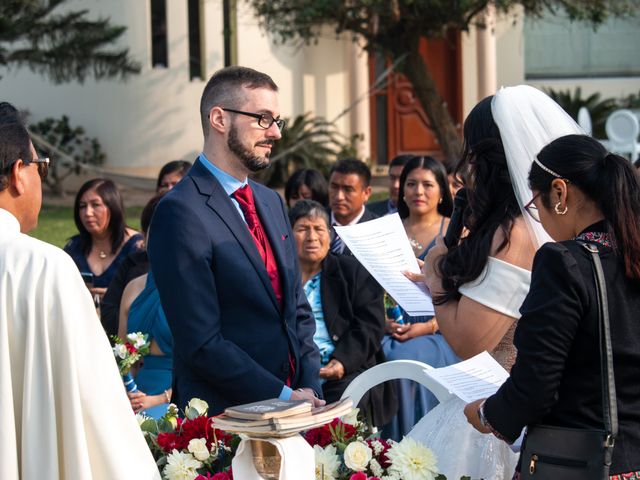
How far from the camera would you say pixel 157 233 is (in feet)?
13.1

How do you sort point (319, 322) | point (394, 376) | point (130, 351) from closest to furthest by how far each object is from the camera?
point (394, 376), point (130, 351), point (319, 322)

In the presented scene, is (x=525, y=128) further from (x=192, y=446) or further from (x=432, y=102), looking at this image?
(x=432, y=102)

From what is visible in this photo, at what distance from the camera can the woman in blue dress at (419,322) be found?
661 centimetres

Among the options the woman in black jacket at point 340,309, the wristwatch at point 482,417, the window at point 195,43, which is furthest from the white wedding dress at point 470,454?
the window at point 195,43

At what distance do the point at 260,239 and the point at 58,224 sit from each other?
12.0 meters

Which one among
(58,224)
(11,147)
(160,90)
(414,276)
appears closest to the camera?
(11,147)

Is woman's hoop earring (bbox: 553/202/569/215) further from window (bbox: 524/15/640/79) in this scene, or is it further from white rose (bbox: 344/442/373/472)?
window (bbox: 524/15/640/79)

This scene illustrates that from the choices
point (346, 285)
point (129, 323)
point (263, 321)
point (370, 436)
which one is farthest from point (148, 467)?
point (346, 285)

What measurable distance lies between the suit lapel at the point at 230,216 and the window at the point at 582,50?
55.9 ft

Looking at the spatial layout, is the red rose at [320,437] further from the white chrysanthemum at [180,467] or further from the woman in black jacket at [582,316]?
the woman in black jacket at [582,316]

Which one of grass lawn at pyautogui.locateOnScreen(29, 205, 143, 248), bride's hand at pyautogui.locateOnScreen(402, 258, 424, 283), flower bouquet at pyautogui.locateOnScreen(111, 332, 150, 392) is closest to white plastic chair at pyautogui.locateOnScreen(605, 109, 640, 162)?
grass lawn at pyautogui.locateOnScreen(29, 205, 143, 248)

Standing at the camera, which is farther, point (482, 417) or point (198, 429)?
point (198, 429)

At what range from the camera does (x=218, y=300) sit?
3969 millimetres

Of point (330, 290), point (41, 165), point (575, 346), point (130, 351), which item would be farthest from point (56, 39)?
point (575, 346)
